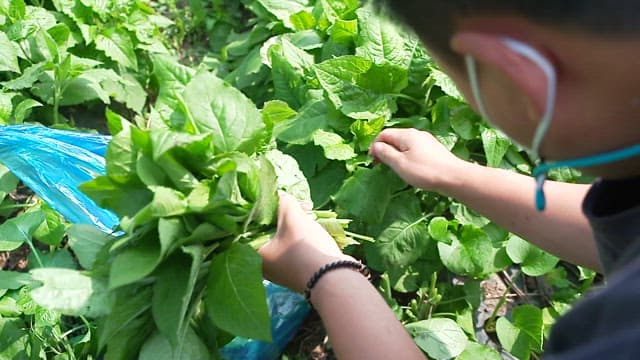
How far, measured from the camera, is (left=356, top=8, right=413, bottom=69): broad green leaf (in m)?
1.87

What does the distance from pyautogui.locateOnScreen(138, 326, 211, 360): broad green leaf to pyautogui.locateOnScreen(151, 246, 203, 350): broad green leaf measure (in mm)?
39

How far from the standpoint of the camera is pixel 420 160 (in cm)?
148

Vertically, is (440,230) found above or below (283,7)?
below

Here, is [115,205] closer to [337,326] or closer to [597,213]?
[337,326]

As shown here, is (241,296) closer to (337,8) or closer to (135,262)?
(135,262)

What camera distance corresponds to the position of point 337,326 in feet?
4.06

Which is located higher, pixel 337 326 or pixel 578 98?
pixel 578 98

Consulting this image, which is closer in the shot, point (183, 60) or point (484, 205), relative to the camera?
point (484, 205)

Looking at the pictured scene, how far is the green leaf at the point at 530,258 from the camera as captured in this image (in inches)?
67.1

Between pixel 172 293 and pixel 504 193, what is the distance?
0.60 metres

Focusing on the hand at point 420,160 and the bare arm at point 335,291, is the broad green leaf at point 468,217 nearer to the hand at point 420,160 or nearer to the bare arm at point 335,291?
the hand at point 420,160

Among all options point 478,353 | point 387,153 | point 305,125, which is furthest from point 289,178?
point 478,353

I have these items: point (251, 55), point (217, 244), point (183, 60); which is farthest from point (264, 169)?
point (183, 60)

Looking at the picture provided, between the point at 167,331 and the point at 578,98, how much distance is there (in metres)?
0.75
